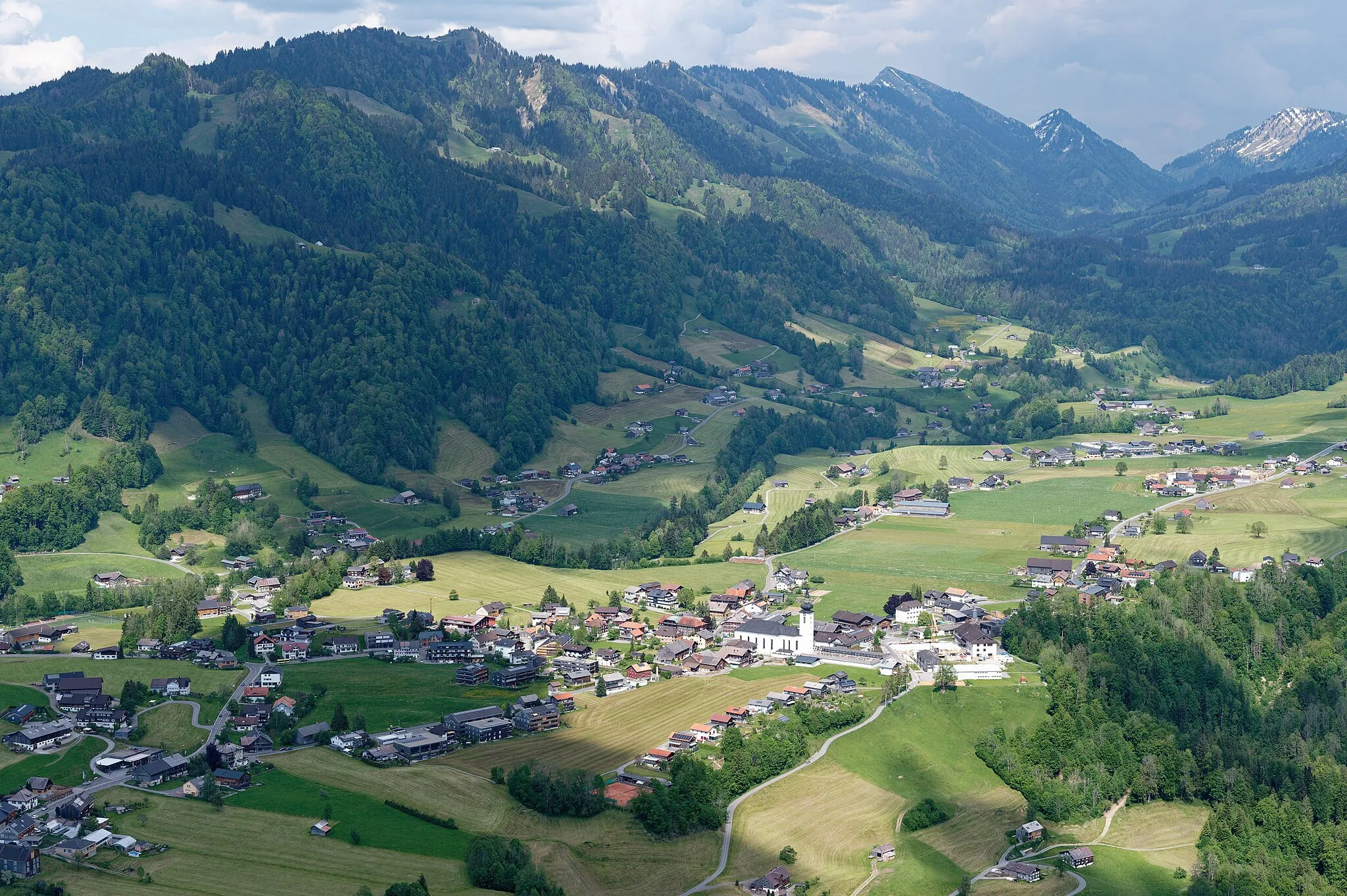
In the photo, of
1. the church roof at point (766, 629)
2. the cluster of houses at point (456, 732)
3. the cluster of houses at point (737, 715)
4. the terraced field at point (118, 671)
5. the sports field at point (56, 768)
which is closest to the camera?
the sports field at point (56, 768)

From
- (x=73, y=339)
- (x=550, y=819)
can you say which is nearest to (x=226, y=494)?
(x=73, y=339)

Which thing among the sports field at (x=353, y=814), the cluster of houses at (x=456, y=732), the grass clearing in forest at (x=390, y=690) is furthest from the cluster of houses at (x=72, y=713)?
the cluster of houses at (x=456, y=732)

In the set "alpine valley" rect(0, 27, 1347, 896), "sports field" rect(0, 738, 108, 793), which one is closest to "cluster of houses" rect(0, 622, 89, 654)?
"alpine valley" rect(0, 27, 1347, 896)

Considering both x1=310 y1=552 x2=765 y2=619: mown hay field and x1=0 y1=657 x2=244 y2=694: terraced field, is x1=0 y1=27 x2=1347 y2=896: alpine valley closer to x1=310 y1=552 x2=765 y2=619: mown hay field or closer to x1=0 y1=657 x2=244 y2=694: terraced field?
x1=0 y1=657 x2=244 y2=694: terraced field

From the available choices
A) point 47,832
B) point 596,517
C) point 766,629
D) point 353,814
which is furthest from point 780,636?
point 596,517

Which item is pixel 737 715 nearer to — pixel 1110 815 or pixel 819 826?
pixel 819 826

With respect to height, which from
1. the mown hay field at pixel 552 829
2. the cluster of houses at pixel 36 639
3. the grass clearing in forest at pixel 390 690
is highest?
the cluster of houses at pixel 36 639

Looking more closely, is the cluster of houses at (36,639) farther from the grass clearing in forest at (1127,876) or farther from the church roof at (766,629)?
the grass clearing in forest at (1127,876)
